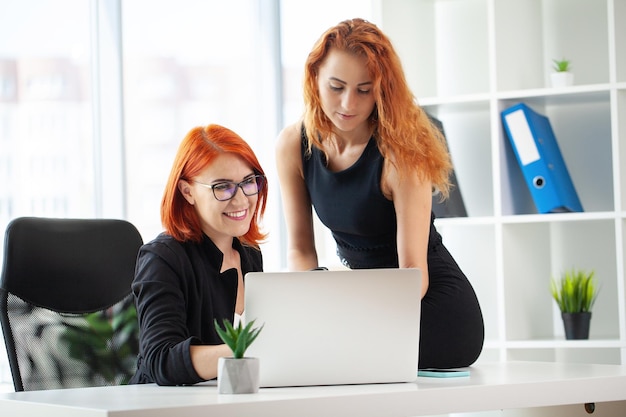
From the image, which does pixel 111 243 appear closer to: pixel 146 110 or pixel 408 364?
pixel 408 364

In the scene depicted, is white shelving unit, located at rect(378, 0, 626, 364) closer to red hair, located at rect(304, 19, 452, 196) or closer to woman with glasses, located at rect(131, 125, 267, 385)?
red hair, located at rect(304, 19, 452, 196)

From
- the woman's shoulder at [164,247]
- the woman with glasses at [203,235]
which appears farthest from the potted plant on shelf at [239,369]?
the woman's shoulder at [164,247]

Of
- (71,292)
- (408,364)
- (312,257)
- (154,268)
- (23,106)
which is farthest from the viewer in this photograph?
(23,106)

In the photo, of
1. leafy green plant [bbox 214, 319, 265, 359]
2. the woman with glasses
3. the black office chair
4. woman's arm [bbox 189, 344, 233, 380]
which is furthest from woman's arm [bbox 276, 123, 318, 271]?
leafy green plant [bbox 214, 319, 265, 359]

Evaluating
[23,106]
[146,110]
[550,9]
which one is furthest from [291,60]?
[23,106]

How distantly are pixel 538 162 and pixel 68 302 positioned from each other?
1792 mm

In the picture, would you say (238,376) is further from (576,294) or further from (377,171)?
(576,294)

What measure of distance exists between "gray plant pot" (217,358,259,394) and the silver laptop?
0.10 m

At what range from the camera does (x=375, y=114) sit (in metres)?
2.18

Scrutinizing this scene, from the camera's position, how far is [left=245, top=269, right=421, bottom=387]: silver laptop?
1.56 m

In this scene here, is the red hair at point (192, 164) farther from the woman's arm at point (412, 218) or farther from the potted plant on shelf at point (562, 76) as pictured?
the potted plant on shelf at point (562, 76)

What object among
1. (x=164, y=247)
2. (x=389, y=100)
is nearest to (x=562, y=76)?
(x=389, y=100)

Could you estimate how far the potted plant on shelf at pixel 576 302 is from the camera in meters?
3.20

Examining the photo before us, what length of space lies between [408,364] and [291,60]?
110 inches
